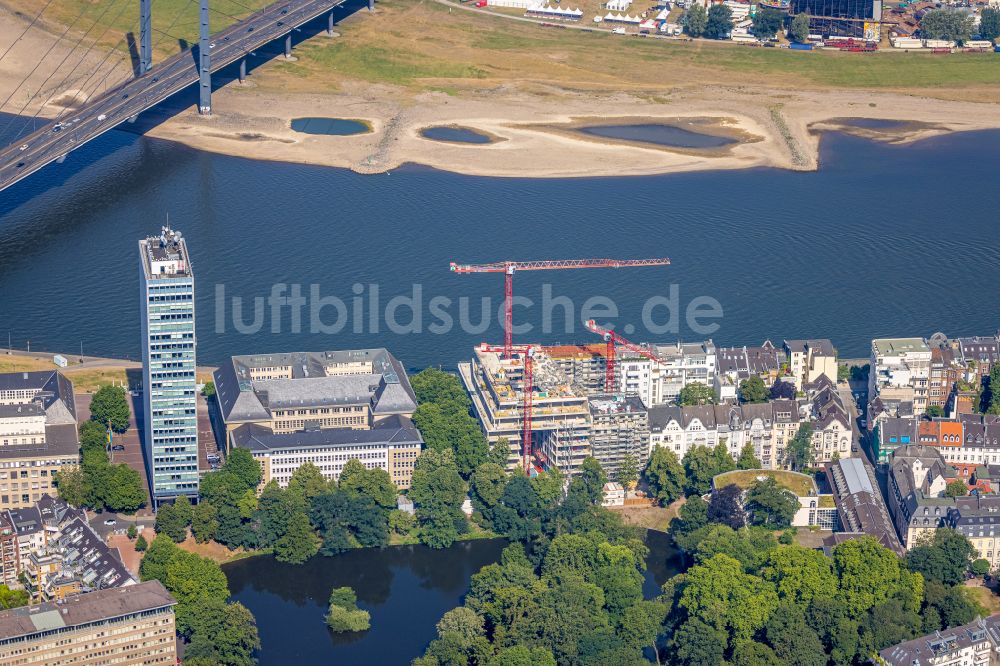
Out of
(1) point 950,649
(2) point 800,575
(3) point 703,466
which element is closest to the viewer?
(1) point 950,649

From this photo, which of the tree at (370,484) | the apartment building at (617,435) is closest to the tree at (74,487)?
the tree at (370,484)

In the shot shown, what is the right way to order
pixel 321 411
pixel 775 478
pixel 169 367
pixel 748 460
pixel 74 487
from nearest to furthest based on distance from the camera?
pixel 169 367 < pixel 74 487 < pixel 775 478 < pixel 748 460 < pixel 321 411

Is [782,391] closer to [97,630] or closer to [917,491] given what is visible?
[917,491]

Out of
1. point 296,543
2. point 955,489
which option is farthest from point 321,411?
point 955,489

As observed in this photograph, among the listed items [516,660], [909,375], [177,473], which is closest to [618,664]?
[516,660]

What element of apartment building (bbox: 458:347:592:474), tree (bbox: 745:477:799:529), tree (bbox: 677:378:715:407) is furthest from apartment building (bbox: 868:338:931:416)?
apartment building (bbox: 458:347:592:474)

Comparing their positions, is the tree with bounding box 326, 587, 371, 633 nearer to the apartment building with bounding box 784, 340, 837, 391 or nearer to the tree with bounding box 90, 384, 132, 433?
the tree with bounding box 90, 384, 132, 433
